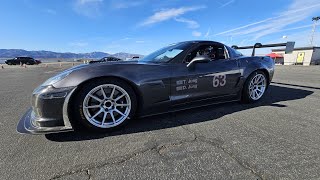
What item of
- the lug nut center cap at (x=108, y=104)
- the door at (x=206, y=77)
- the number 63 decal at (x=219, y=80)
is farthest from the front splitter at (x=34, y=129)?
the number 63 decal at (x=219, y=80)

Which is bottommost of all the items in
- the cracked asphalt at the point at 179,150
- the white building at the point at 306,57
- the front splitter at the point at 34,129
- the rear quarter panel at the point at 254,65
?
the cracked asphalt at the point at 179,150

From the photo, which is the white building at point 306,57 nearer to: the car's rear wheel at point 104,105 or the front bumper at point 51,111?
the car's rear wheel at point 104,105

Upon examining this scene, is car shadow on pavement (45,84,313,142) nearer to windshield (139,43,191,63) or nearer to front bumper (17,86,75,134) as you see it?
front bumper (17,86,75,134)

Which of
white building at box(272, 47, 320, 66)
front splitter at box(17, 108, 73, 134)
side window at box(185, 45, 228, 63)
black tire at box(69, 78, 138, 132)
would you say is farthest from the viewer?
white building at box(272, 47, 320, 66)

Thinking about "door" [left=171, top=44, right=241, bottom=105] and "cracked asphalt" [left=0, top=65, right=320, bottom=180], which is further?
"door" [left=171, top=44, right=241, bottom=105]

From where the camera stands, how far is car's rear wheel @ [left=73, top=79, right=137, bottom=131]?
8.40 ft

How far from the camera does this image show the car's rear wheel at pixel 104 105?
8.40 feet

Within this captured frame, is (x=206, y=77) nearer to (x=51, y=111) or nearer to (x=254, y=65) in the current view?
(x=254, y=65)

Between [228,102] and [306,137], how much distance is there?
1.69 meters

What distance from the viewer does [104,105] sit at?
107 inches

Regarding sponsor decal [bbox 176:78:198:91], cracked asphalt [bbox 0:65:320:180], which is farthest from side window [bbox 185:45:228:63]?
cracked asphalt [bbox 0:65:320:180]

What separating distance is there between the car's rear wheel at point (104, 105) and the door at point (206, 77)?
2.28 feet

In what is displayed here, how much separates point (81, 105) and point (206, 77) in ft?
6.33

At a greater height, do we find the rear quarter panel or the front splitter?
the rear quarter panel
